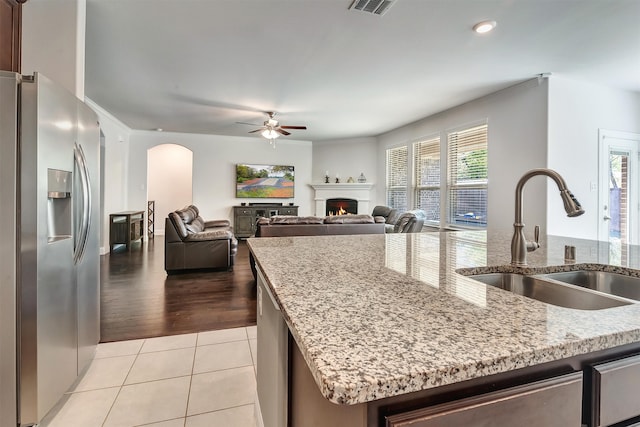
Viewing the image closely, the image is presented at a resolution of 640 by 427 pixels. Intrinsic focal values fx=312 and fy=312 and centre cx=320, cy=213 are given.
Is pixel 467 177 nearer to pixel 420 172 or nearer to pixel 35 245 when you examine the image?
pixel 420 172

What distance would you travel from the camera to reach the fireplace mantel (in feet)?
26.8

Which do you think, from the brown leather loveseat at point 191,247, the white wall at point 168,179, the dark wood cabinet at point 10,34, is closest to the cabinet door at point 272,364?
the dark wood cabinet at point 10,34

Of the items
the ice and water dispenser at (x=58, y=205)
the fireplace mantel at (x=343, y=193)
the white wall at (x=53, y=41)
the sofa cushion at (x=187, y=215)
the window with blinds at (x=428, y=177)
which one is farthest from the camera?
the fireplace mantel at (x=343, y=193)

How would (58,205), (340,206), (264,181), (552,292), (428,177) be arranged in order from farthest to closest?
(340,206), (264,181), (428,177), (58,205), (552,292)

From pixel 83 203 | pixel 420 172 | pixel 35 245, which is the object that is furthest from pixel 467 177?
pixel 35 245

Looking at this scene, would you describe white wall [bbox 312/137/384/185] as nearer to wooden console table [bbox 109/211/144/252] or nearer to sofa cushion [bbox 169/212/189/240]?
wooden console table [bbox 109/211/144/252]

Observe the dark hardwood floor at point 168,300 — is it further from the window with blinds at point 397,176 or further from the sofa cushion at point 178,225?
the window with blinds at point 397,176

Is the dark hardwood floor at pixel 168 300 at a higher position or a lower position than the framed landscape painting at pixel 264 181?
lower

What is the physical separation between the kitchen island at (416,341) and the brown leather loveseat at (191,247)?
3.63 m

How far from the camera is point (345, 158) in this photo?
8312 mm

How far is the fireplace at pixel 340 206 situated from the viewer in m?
8.31

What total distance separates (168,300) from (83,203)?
178cm

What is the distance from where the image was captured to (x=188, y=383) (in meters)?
1.92

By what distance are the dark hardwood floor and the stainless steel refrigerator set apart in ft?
3.26
